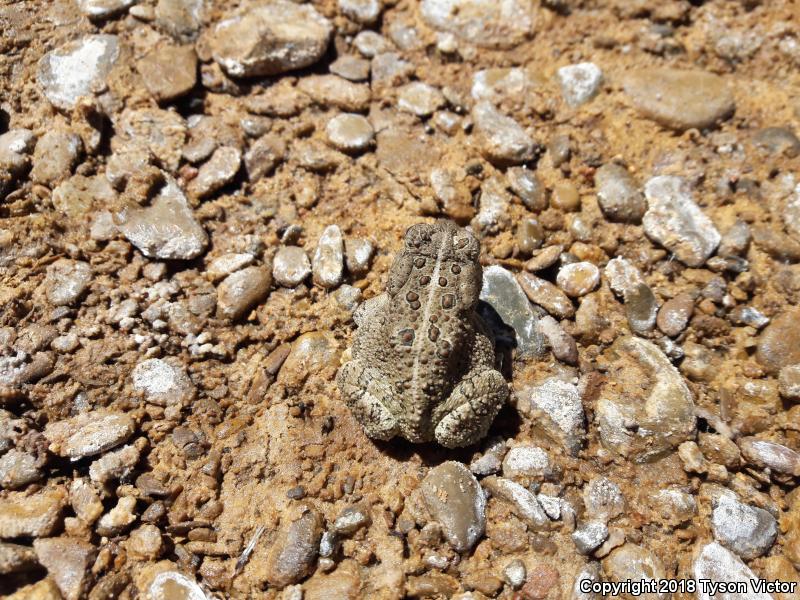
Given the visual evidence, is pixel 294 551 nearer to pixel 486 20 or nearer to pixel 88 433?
pixel 88 433

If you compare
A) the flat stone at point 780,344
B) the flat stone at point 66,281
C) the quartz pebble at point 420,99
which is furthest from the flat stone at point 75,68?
the flat stone at point 780,344

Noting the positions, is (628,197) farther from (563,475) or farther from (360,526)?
(360,526)

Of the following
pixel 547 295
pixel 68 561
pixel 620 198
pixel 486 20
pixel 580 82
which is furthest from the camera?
pixel 486 20

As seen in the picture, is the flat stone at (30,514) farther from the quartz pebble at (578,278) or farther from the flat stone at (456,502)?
the quartz pebble at (578,278)

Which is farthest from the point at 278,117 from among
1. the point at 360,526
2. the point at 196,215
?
the point at 360,526

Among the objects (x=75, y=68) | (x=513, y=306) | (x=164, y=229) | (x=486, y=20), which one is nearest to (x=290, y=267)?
(x=164, y=229)

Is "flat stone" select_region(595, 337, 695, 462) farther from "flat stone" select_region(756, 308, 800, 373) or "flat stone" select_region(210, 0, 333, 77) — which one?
"flat stone" select_region(210, 0, 333, 77)
